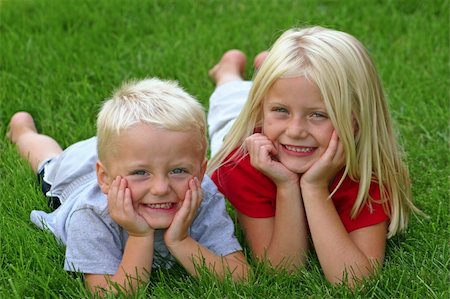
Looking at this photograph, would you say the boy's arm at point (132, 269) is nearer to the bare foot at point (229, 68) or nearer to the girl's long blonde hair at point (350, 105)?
the girl's long blonde hair at point (350, 105)

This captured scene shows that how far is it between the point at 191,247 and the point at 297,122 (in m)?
0.62

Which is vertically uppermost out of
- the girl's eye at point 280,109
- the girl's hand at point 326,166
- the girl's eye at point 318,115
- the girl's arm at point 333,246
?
the girl's eye at point 280,109

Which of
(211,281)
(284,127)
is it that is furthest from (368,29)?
(211,281)

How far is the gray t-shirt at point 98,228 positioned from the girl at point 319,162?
0.13 m

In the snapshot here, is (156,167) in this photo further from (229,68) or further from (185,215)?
(229,68)

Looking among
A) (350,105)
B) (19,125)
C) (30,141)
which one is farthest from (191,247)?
(19,125)

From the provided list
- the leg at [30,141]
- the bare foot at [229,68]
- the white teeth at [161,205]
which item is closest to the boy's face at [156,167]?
the white teeth at [161,205]

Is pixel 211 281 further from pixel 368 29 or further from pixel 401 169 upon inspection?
pixel 368 29

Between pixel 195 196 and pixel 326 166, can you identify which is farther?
pixel 326 166

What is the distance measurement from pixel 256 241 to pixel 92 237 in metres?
0.68

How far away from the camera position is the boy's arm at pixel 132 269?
3.05 metres

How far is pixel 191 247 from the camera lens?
313 cm

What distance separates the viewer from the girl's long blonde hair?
3.18 m

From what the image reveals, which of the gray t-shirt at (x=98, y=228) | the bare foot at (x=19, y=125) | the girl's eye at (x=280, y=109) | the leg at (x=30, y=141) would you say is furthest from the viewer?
the bare foot at (x=19, y=125)
